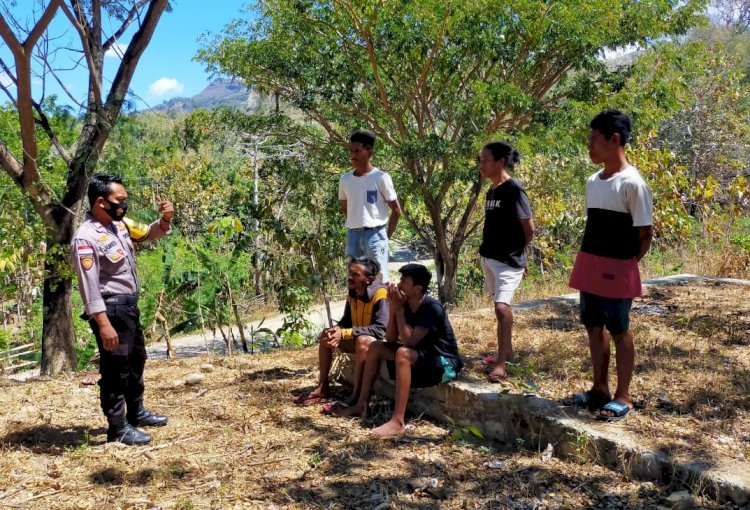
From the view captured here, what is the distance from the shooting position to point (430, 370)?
165 inches

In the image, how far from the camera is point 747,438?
3.38m

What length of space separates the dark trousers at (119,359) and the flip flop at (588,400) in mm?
2567

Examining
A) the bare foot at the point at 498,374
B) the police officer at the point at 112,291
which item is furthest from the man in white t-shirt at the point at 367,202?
the police officer at the point at 112,291

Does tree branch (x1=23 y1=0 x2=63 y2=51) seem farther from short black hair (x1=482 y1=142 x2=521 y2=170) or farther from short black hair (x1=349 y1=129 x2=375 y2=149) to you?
short black hair (x1=482 y1=142 x2=521 y2=170)

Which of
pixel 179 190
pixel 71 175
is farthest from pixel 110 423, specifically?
pixel 179 190

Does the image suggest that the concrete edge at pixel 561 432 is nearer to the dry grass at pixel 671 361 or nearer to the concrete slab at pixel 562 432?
the concrete slab at pixel 562 432

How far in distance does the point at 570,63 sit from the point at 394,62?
232 centimetres

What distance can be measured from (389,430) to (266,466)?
77 centimetres

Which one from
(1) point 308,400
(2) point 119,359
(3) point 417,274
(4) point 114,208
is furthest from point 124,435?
(3) point 417,274

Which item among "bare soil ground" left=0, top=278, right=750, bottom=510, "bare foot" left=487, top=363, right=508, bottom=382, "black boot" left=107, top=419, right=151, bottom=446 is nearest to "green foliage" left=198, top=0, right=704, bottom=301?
"bare soil ground" left=0, top=278, right=750, bottom=510

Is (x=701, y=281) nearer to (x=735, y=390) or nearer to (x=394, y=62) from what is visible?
(x=735, y=390)

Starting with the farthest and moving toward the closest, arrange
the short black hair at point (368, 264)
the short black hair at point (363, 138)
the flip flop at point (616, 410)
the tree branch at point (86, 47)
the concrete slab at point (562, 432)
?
1. the tree branch at point (86, 47)
2. the short black hair at point (363, 138)
3. the short black hair at point (368, 264)
4. the flip flop at point (616, 410)
5. the concrete slab at point (562, 432)

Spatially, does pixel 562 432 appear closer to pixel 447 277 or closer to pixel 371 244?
pixel 371 244

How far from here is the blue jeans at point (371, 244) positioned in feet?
16.8
